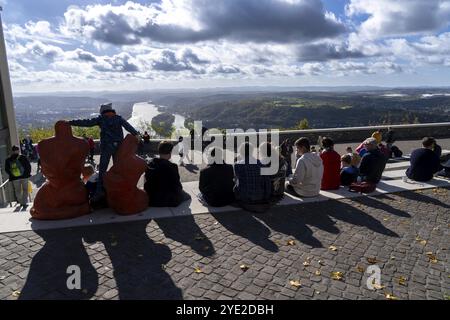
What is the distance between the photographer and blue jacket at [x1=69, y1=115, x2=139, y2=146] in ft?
20.6

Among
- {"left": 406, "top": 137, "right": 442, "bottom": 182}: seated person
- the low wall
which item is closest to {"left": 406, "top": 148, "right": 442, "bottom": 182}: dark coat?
{"left": 406, "top": 137, "right": 442, "bottom": 182}: seated person

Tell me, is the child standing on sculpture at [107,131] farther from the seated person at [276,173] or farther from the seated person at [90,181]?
the seated person at [276,173]

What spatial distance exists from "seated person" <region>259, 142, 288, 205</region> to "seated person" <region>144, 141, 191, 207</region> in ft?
5.47

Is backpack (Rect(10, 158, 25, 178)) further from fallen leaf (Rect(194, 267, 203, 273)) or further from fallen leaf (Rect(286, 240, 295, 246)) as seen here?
fallen leaf (Rect(286, 240, 295, 246))

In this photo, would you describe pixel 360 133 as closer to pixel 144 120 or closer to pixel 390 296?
pixel 390 296

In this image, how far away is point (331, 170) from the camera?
796 cm

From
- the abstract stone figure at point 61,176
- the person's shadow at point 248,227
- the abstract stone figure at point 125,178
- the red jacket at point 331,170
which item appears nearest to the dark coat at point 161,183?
the abstract stone figure at point 125,178

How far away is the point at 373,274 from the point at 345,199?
3148 millimetres

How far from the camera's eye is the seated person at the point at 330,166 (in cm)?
784

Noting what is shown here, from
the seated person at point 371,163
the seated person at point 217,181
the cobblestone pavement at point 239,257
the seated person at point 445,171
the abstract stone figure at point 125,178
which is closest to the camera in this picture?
the cobblestone pavement at point 239,257

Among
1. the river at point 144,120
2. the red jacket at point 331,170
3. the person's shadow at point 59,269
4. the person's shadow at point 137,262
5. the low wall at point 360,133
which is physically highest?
the red jacket at point 331,170

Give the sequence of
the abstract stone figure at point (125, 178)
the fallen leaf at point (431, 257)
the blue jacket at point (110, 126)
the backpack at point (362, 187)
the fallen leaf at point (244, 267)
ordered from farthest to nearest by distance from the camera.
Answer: the backpack at point (362, 187)
the blue jacket at point (110, 126)
the abstract stone figure at point (125, 178)
the fallen leaf at point (431, 257)
the fallen leaf at point (244, 267)

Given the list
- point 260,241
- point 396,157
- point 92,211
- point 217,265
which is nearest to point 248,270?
point 217,265
